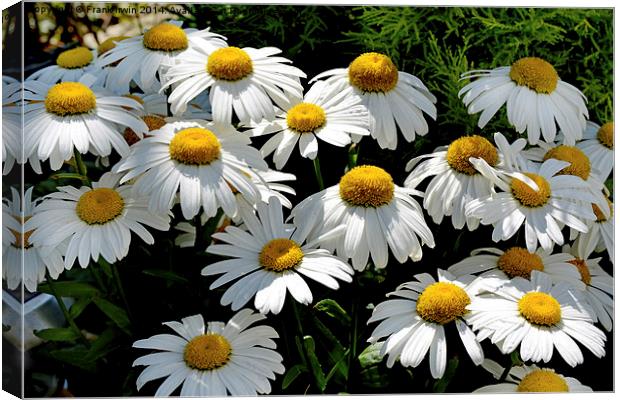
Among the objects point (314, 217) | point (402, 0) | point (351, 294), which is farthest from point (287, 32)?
point (351, 294)

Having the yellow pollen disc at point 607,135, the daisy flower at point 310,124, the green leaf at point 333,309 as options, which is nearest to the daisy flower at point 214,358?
the green leaf at point 333,309

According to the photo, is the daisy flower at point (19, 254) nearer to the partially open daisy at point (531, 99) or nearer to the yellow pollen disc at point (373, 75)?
the yellow pollen disc at point (373, 75)

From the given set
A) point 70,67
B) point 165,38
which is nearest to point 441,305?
point 165,38

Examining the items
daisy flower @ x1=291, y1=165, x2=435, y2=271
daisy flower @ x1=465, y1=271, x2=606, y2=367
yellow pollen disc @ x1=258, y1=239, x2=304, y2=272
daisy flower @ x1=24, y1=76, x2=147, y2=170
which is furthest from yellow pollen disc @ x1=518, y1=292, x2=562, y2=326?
daisy flower @ x1=24, y1=76, x2=147, y2=170

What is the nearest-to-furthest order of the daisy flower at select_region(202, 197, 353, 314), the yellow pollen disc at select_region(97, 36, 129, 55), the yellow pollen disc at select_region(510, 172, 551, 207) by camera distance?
the daisy flower at select_region(202, 197, 353, 314) → the yellow pollen disc at select_region(510, 172, 551, 207) → the yellow pollen disc at select_region(97, 36, 129, 55)

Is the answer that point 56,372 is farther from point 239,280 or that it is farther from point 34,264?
point 239,280

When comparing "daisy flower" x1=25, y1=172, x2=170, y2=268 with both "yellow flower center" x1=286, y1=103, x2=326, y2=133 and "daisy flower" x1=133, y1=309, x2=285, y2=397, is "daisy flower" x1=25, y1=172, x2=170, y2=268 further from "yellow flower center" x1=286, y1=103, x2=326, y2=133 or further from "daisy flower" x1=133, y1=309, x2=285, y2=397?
"yellow flower center" x1=286, y1=103, x2=326, y2=133
